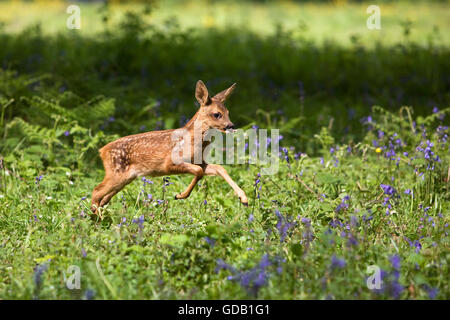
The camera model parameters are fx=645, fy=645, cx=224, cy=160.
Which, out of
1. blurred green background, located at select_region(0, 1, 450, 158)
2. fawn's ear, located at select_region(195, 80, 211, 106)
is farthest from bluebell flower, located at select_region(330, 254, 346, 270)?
blurred green background, located at select_region(0, 1, 450, 158)

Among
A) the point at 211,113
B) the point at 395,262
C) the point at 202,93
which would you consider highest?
the point at 202,93

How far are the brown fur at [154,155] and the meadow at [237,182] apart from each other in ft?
0.95

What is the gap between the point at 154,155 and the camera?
5.14m

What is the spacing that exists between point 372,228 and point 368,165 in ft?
4.91

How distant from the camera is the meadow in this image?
4.46 m

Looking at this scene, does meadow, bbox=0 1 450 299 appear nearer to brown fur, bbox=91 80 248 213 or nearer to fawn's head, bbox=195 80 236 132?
brown fur, bbox=91 80 248 213

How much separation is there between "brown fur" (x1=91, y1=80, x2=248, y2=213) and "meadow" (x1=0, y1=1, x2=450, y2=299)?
0.29m

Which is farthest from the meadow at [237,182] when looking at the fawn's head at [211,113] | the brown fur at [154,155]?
the fawn's head at [211,113]

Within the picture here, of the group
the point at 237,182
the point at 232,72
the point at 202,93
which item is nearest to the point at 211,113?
the point at 202,93

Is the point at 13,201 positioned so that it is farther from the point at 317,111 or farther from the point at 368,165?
the point at 317,111

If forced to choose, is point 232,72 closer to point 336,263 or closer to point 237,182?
point 237,182

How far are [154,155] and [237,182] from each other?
1730 millimetres

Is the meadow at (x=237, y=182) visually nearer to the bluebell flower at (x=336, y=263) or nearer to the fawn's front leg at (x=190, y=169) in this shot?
the bluebell flower at (x=336, y=263)
